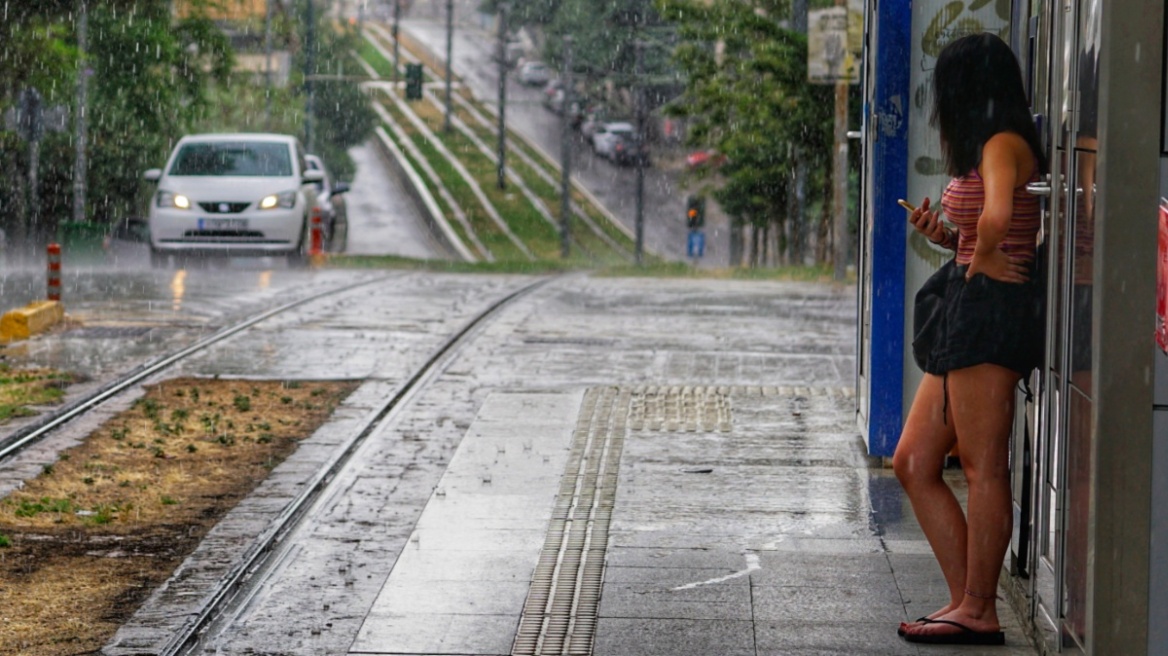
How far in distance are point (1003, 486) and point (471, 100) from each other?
6814 centimetres

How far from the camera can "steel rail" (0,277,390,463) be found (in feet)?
30.6

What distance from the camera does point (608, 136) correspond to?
6538 cm

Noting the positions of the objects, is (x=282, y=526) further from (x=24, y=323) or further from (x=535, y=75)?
(x=535, y=75)

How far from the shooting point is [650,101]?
63.1 m

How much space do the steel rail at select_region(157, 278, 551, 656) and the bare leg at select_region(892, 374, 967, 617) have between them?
2.26 m

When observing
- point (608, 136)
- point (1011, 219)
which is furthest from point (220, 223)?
point (608, 136)

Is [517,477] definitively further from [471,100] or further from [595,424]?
[471,100]

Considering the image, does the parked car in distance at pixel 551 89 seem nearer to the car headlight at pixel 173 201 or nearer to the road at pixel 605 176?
the road at pixel 605 176

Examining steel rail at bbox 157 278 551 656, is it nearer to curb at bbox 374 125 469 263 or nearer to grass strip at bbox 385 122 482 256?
curb at bbox 374 125 469 263

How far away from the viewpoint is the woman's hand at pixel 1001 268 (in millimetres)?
5297

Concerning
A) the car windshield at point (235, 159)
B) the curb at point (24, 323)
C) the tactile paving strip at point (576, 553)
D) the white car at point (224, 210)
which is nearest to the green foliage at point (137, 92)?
the car windshield at point (235, 159)

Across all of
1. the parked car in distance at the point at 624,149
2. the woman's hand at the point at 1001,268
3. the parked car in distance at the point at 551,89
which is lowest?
the woman's hand at the point at 1001,268

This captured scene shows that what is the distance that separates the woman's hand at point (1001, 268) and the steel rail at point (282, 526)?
2.62 metres

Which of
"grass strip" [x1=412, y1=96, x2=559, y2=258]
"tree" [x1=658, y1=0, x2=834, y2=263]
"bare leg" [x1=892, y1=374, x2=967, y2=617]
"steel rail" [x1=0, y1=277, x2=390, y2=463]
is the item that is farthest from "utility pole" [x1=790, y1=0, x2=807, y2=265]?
"bare leg" [x1=892, y1=374, x2=967, y2=617]
